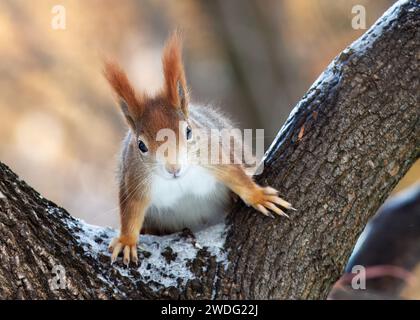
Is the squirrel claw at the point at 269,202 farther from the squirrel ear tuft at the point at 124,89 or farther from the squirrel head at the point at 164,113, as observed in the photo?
the squirrel ear tuft at the point at 124,89

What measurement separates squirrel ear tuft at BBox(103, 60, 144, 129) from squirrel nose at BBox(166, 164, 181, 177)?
25 cm

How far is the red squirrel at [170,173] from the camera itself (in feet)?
6.68

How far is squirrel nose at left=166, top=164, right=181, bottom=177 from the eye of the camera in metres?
1.99

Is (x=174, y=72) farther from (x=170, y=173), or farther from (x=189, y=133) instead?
(x=170, y=173)

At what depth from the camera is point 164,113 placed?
210 centimetres

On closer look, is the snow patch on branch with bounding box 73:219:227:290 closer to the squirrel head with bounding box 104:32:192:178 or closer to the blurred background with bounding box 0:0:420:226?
the squirrel head with bounding box 104:32:192:178

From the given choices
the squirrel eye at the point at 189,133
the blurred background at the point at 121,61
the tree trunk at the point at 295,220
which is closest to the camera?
the tree trunk at the point at 295,220

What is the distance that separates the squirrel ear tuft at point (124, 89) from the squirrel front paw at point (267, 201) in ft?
1.38

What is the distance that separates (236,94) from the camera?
4.89 metres

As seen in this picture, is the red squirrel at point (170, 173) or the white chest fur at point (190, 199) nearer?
the red squirrel at point (170, 173)

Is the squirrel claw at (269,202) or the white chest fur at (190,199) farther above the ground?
the white chest fur at (190,199)

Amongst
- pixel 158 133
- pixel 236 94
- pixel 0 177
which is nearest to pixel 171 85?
pixel 158 133

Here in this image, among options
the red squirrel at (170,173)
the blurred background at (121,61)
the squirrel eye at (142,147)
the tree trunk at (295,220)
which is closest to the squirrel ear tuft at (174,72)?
the red squirrel at (170,173)

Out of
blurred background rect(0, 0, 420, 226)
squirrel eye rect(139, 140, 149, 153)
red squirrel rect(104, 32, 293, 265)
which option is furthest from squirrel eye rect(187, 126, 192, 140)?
blurred background rect(0, 0, 420, 226)
